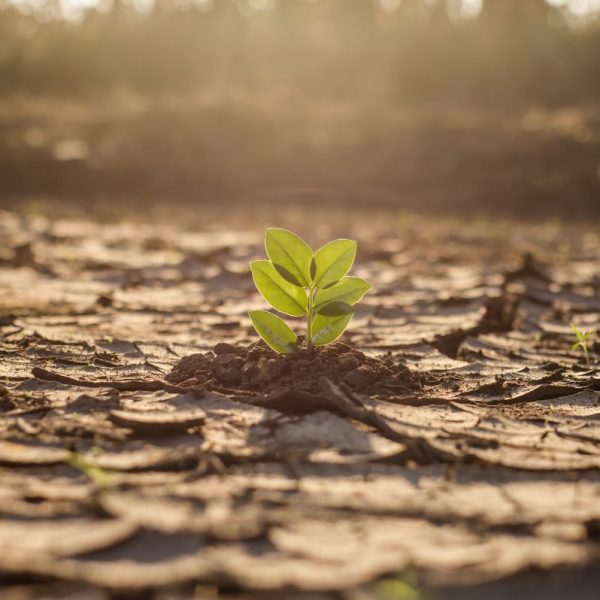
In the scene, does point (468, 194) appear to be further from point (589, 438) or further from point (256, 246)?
point (589, 438)

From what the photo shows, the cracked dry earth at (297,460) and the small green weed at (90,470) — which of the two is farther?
the small green weed at (90,470)

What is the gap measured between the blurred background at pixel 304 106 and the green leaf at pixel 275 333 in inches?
221

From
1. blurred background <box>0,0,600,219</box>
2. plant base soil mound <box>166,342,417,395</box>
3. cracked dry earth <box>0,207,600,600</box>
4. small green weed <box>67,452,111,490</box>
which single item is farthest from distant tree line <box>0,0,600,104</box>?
small green weed <box>67,452,111,490</box>

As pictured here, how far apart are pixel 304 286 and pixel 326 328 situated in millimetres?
108

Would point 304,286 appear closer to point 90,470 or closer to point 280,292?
point 280,292

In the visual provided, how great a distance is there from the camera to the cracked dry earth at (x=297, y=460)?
109cm

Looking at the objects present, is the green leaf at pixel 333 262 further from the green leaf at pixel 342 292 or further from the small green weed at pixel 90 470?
the small green weed at pixel 90 470

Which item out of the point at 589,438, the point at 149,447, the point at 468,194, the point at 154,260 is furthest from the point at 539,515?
the point at 468,194

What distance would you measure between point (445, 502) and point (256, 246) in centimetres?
363

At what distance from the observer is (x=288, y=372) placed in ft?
6.07

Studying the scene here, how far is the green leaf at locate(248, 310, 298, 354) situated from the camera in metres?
1.88

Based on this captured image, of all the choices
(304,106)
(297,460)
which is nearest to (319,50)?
(304,106)

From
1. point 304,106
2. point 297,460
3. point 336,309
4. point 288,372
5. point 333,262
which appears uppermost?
point 304,106

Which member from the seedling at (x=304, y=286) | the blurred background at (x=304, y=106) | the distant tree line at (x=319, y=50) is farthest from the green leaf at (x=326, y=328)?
the distant tree line at (x=319, y=50)
